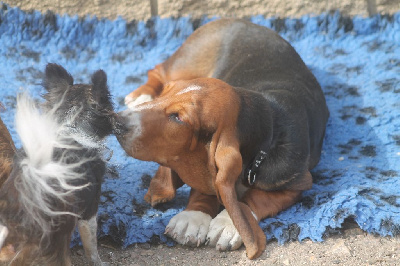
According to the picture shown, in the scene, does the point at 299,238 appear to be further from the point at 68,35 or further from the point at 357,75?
the point at 68,35

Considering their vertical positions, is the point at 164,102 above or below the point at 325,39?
above

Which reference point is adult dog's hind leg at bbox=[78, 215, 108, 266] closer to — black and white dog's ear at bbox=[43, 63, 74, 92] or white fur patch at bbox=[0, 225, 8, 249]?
white fur patch at bbox=[0, 225, 8, 249]

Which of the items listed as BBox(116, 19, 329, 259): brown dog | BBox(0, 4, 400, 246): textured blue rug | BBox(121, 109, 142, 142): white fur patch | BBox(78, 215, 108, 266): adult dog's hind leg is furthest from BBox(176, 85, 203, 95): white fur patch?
BBox(78, 215, 108, 266): adult dog's hind leg

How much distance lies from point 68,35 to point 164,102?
9.73 feet

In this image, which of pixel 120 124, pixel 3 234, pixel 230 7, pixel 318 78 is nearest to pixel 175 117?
pixel 120 124

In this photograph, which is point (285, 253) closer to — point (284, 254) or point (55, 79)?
point (284, 254)

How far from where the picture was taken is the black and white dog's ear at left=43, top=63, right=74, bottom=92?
3.23 m

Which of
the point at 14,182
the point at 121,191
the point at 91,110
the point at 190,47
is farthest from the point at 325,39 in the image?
the point at 14,182

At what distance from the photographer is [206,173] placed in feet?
12.7

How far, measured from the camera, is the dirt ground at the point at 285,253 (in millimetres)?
3721

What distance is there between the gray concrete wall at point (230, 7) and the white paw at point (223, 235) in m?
3.27

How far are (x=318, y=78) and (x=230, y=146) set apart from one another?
2588 mm

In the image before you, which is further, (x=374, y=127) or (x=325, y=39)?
(x=325, y=39)

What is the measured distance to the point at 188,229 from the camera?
153 inches
